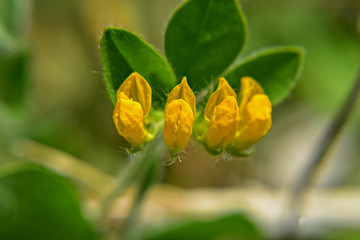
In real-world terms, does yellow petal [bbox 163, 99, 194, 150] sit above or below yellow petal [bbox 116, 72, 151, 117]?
→ below

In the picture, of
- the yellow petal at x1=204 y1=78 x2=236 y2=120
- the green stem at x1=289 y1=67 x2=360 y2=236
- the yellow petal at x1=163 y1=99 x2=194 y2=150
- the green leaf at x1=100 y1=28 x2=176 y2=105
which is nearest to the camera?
the yellow petal at x1=163 y1=99 x2=194 y2=150

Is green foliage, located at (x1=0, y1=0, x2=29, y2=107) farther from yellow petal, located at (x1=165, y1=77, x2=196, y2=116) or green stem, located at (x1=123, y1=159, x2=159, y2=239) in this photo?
yellow petal, located at (x1=165, y1=77, x2=196, y2=116)

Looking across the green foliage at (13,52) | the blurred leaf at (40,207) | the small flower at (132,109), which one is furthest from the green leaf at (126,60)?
the green foliage at (13,52)

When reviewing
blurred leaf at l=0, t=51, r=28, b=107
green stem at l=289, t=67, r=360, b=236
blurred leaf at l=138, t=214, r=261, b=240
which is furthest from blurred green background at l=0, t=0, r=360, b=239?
blurred leaf at l=138, t=214, r=261, b=240

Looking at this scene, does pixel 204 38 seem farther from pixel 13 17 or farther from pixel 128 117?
pixel 13 17

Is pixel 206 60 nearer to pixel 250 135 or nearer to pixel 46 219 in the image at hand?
pixel 250 135

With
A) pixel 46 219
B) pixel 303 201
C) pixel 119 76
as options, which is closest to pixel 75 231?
pixel 46 219
